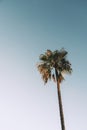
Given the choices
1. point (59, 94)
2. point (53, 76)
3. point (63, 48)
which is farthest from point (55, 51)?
point (59, 94)

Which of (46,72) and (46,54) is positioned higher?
(46,54)

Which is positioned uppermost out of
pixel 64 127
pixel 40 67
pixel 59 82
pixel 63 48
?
pixel 63 48

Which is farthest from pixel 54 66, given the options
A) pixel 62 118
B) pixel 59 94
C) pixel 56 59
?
pixel 62 118

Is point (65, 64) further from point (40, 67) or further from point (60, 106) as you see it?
point (60, 106)

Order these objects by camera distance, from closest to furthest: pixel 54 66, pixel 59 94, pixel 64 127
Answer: pixel 64 127, pixel 59 94, pixel 54 66

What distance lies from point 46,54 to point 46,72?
2.57 metres

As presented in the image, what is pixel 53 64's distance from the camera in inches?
1496

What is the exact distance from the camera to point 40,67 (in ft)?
128

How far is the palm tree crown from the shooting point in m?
38.0

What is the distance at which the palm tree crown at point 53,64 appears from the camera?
3797 centimetres

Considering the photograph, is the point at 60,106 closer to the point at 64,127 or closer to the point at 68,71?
the point at 64,127

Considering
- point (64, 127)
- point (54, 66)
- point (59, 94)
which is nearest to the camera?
point (64, 127)

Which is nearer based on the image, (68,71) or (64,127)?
(64,127)

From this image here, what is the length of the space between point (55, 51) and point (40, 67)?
3.00 meters
